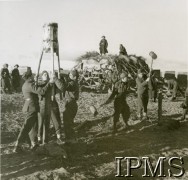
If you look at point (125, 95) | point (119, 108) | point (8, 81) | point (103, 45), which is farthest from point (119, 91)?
point (103, 45)

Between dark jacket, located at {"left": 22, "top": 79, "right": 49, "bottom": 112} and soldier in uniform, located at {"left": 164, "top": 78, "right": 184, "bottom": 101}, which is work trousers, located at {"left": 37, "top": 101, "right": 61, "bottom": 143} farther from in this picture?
soldier in uniform, located at {"left": 164, "top": 78, "right": 184, "bottom": 101}

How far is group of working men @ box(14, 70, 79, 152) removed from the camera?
748 cm

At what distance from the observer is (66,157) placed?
715cm

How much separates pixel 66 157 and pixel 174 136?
3521mm

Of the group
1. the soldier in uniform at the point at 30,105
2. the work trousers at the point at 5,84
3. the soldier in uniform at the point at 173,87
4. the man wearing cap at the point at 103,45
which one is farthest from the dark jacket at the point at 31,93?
the man wearing cap at the point at 103,45

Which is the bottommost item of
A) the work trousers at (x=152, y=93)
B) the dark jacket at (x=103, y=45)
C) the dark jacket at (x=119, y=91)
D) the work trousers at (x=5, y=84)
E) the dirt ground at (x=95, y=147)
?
the dirt ground at (x=95, y=147)

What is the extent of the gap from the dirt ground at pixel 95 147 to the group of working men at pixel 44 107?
0.30 meters

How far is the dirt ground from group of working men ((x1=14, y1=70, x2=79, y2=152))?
11.6 inches

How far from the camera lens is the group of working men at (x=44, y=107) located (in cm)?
748

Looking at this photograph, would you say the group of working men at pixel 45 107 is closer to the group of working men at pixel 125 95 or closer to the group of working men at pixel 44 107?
the group of working men at pixel 44 107

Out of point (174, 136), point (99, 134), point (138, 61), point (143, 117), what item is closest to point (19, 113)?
point (99, 134)

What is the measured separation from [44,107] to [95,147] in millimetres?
1368

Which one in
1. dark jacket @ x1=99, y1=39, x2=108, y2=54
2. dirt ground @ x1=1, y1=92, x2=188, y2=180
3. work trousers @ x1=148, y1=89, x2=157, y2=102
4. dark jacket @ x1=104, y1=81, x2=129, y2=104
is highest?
dark jacket @ x1=99, y1=39, x2=108, y2=54

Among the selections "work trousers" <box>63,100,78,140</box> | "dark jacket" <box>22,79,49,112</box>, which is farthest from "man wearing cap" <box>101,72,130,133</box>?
"dark jacket" <box>22,79,49,112</box>
